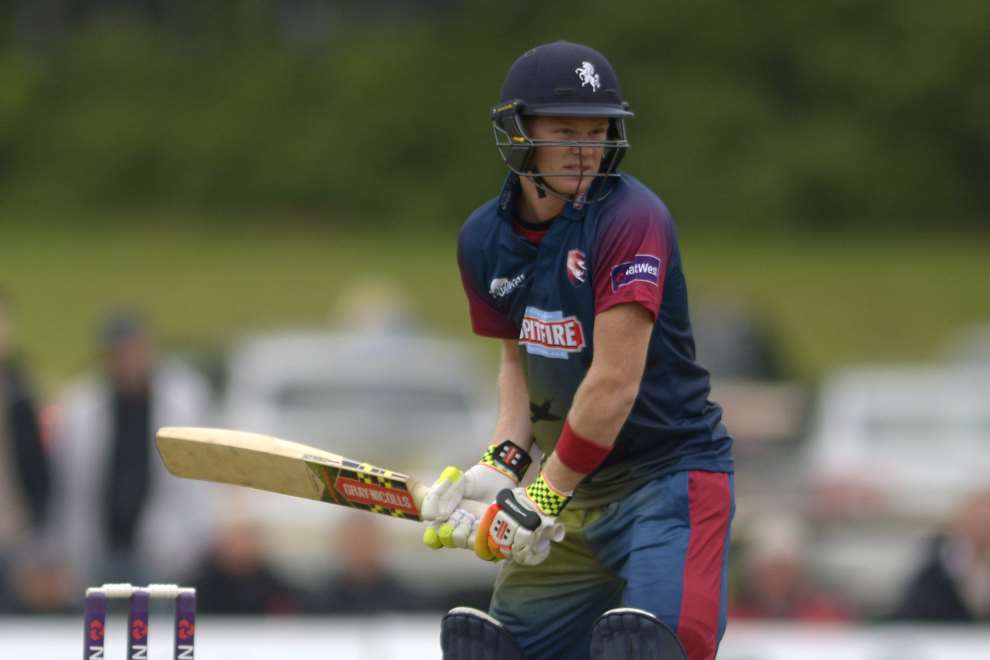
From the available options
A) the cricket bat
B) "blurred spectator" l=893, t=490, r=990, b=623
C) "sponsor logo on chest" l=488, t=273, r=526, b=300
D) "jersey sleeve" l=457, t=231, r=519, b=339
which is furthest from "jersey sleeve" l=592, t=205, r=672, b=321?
"blurred spectator" l=893, t=490, r=990, b=623

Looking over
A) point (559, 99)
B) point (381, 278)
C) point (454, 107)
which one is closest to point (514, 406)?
point (559, 99)

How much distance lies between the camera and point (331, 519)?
29.7 feet

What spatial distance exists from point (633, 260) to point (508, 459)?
0.72m

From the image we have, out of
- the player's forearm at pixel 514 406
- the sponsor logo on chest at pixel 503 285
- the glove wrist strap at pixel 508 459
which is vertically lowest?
the glove wrist strap at pixel 508 459

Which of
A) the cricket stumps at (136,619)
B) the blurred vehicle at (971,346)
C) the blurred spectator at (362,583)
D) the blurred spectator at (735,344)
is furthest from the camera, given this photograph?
the blurred vehicle at (971,346)

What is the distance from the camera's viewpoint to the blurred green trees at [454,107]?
24312 millimetres

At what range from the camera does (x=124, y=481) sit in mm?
7789

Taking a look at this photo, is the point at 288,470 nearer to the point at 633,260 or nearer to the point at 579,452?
the point at 579,452

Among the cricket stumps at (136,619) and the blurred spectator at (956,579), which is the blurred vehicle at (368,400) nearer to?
the blurred spectator at (956,579)

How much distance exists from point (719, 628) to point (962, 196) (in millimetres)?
21532

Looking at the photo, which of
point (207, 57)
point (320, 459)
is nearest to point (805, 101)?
point (207, 57)

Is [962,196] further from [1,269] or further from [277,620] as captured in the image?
[277,620]

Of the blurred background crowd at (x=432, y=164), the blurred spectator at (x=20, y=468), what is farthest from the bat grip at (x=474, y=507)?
the blurred background crowd at (x=432, y=164)

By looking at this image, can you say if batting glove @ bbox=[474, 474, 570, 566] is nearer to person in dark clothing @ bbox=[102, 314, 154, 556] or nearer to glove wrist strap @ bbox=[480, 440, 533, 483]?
glove wrist strap @ bbox=[480, 440, 533, 483]
